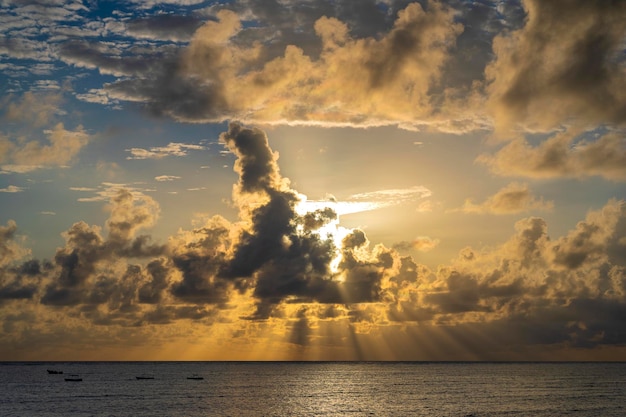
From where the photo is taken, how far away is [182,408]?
187m

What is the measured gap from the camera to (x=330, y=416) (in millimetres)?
171750

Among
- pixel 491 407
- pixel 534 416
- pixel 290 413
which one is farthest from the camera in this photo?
pixel 491 407

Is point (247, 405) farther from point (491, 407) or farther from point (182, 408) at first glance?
point (491, 407)

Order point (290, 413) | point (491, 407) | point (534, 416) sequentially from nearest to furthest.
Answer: point (534, 416), point (290, 413), point (491, 407)

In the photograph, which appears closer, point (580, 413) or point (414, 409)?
point (580, 413)

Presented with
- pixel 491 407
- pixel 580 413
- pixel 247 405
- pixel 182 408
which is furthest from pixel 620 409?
pixel 182 408

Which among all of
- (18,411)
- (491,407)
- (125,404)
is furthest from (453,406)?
(18,411)

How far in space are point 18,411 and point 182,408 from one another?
44.0 metres

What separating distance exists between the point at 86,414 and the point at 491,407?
11114 centimetres

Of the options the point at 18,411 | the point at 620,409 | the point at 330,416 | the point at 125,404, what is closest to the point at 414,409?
the point at 330,416

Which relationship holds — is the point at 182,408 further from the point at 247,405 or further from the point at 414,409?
the point at 414,409

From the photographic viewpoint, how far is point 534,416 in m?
164

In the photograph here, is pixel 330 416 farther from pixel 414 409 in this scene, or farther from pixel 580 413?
pixel 580 413

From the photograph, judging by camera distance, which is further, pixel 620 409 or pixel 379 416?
pixel 620 409
